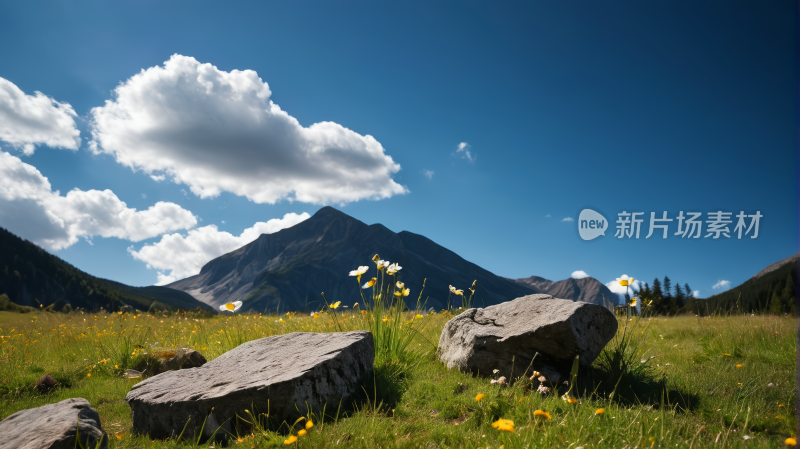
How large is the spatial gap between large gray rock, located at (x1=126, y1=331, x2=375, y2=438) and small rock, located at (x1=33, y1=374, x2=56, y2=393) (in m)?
2.84

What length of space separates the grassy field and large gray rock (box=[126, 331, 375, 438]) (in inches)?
7.6

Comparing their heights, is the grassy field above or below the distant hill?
below

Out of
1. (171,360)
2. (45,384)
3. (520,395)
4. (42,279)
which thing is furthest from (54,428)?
(42,279)

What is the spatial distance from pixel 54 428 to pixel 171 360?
3.44m

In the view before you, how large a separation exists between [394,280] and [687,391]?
426 centimetres

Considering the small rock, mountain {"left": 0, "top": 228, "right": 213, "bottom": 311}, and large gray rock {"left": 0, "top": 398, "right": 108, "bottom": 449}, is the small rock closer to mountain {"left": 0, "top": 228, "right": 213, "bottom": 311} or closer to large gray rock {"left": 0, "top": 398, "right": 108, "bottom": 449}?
large gray rock {"left": 0, "top": 398, "right": 108, "bottom": 449}

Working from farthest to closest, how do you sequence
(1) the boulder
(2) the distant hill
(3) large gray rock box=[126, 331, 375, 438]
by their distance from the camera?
(2) the distant hill → (1) the boulder → (3) large gray rock box=[126, 331, 375, 438]

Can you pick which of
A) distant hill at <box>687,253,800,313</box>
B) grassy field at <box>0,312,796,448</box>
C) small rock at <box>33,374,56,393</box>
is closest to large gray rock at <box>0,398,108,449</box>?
grassy field at <box>0,312,796,448</box>

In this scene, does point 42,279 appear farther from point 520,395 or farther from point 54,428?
point 520,395

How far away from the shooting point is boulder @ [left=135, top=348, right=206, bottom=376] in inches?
266

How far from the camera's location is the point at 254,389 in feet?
12.9

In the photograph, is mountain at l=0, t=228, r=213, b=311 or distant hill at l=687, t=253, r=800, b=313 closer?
distant hill at l=687, t=253, r=800, b=313

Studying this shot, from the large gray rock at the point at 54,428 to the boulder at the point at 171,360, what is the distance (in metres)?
2.49

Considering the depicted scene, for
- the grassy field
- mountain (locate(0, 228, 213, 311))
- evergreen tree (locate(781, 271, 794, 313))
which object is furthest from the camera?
mountain (locate(0, 228, 213, 311))
